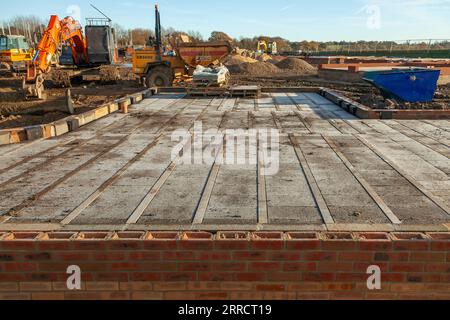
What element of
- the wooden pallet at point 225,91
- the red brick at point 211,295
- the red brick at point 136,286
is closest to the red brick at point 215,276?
the red brick at point 211,295

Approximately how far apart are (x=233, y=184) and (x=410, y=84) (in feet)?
36.1

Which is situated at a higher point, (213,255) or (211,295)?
(213,255)

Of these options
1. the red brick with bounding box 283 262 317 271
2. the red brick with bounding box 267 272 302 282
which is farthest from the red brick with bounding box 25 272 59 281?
the red brick with bounding box 283 262 317 271

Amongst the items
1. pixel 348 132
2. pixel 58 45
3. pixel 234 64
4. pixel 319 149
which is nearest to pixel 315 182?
pixel 319 149

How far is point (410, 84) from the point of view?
41.5 ft

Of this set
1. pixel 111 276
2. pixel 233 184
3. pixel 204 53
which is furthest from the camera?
pixel 204 53

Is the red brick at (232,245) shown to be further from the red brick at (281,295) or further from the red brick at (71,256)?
the red brick at (71,256)

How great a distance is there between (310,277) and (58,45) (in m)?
21.2

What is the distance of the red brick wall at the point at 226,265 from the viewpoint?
9.73 ft

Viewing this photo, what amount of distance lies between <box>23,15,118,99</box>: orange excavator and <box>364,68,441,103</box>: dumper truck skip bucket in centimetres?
1645

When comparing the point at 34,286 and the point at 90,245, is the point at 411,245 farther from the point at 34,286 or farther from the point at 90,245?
the point at 34,286

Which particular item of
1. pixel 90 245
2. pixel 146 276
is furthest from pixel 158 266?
pixel 90 245

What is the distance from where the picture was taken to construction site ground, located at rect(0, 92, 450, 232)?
3492 millimetres

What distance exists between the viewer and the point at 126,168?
5.07 metres
